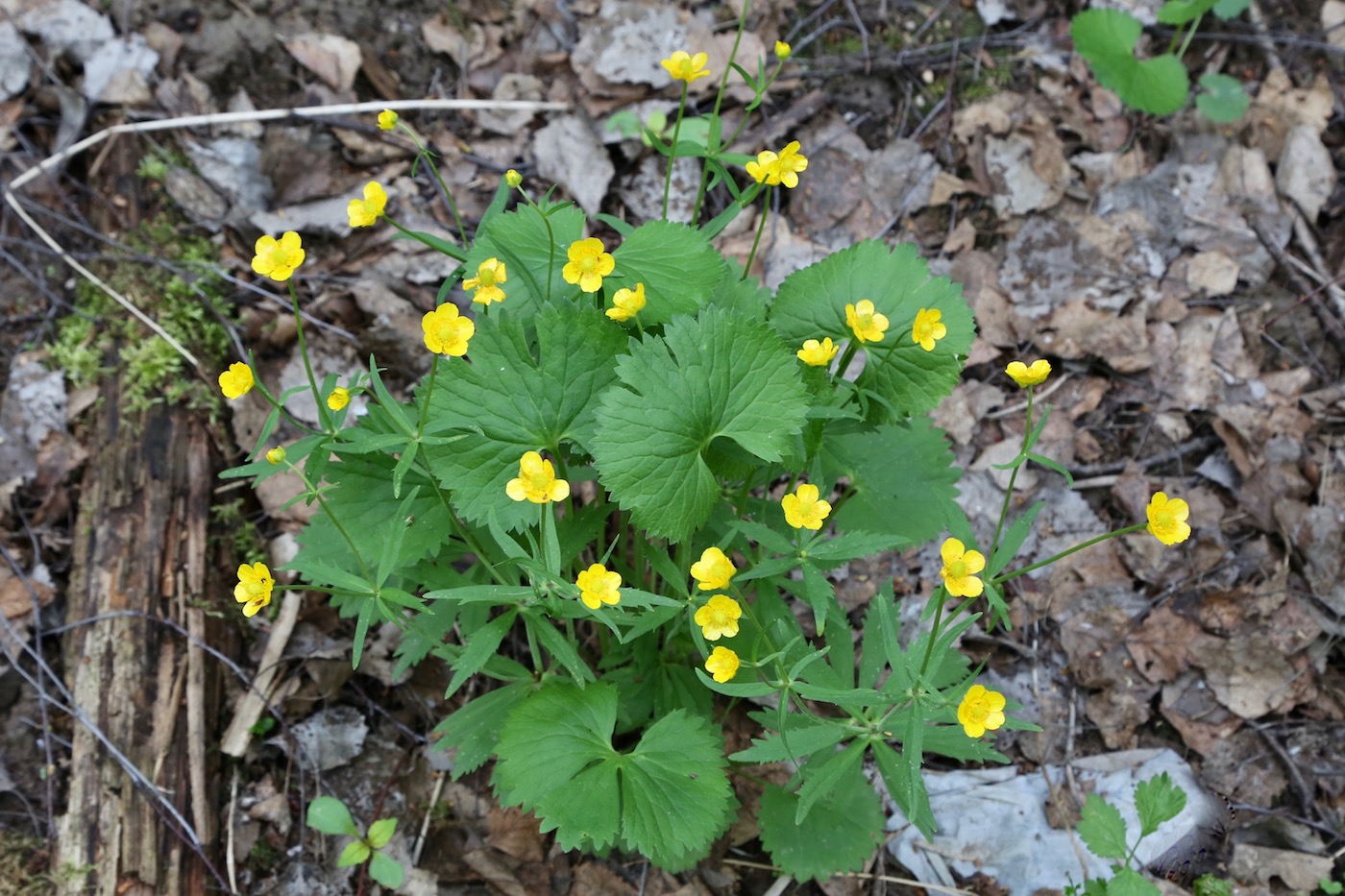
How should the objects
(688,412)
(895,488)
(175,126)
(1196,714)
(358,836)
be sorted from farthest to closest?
(175,126), (1196,714), (895,488), (358,836), (688,412)

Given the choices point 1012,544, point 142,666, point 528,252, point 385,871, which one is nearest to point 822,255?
point 528,252

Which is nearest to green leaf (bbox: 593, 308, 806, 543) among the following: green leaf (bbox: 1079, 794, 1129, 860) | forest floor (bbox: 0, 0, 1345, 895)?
forest floor (bbox: 0, 0, 1345, 895)

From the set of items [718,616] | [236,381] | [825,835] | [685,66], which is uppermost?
[685,66]

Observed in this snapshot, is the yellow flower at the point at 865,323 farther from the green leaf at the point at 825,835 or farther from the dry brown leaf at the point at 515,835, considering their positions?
the dry brown leaf at the point at 515,835

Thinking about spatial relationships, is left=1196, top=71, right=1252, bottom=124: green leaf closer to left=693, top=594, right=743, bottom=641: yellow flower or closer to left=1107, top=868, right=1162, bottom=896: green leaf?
left=1107, top=868, right=1162, bottom=896: green leaf

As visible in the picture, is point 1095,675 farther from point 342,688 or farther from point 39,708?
point 39,708

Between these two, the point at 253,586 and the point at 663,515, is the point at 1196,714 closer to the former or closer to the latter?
the point at 663,515

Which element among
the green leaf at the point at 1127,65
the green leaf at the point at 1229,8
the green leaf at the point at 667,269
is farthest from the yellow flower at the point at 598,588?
the green leaf at the point at 1229,8
